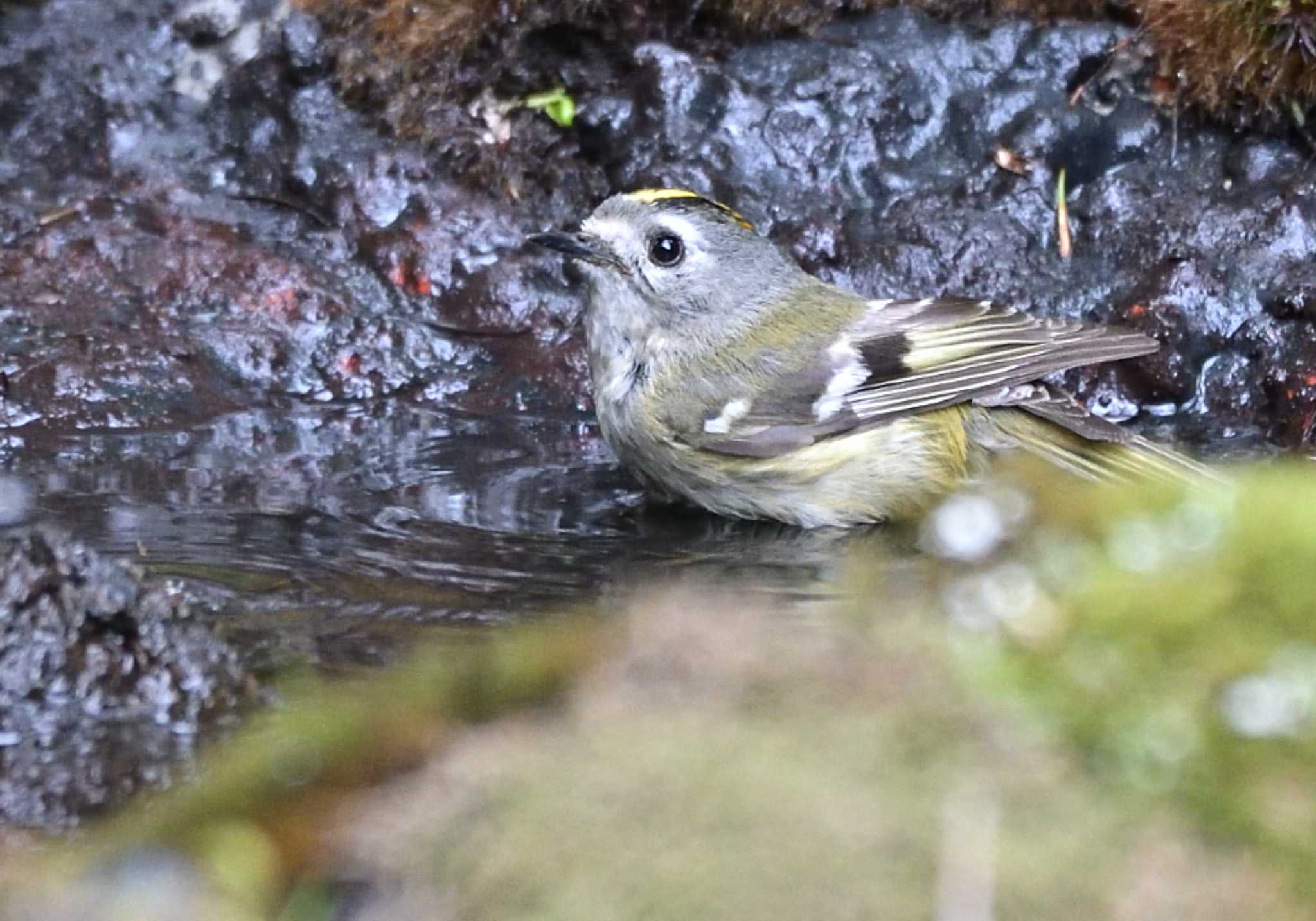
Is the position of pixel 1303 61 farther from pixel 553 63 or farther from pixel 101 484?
pixel 101 484

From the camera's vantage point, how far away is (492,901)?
201 centimetres

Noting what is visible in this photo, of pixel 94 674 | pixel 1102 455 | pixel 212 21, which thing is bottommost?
pixel 94 674

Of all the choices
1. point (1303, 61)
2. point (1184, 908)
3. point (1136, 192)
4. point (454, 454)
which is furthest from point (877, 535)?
point (1184, 908)

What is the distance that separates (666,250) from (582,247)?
364mm

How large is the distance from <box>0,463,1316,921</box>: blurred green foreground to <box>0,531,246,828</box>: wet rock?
0.56ft

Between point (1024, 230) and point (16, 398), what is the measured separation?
12.8 ft

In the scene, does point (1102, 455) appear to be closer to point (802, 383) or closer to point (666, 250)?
point (802, 383)

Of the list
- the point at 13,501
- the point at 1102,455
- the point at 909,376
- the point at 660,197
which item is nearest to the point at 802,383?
the point at 909,376

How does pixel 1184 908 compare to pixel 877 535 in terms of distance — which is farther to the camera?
pixel 877 535

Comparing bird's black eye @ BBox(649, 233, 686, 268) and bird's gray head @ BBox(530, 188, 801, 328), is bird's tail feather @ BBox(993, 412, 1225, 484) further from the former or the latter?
bird's black eye @ BBox(649, 233, 686, 268)

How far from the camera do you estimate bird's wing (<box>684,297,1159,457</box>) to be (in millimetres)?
5066

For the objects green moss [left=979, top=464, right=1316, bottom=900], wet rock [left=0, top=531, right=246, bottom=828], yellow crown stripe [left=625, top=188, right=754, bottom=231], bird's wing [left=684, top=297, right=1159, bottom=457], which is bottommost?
wet rock [left=0, top=531, right=246, bottom=828]

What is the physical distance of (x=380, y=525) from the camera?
4.59 meters

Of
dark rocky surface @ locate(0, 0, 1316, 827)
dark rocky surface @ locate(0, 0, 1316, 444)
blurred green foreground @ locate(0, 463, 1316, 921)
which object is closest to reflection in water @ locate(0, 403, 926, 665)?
dark rocky surface @ locate(0, 0, 1316, 827)
